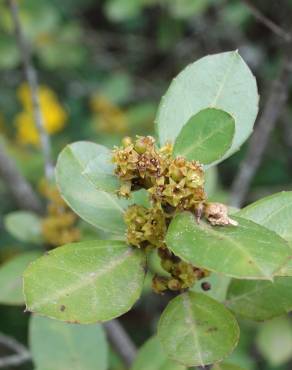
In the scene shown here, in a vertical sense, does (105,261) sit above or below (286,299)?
above

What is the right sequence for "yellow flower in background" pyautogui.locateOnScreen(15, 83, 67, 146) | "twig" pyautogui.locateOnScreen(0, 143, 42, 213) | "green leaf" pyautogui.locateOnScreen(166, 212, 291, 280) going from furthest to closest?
"yellow flower in background" pyautogui.locateOnScreen(15, 83, 67, 146), "twig" pyautogui.locateOnScreen(0, 143, 42, 213), "green leaf" pyautogui.locateOnScreen(166, 212, 291, 280)

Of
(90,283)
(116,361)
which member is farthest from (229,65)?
(116,361)

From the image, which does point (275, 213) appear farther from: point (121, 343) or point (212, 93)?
point (121, 343)

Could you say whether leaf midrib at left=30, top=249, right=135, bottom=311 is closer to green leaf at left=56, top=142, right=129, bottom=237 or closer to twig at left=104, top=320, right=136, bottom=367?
green leaf at left=56, top=142, right=129, bottom=237

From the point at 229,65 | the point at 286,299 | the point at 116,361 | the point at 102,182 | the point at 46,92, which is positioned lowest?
the point at 116,361

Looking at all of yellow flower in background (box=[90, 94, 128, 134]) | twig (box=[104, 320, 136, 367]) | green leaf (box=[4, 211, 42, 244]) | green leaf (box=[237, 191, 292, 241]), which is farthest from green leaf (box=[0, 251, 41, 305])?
yellow flower in background (box=[90, 94, 128, 134])

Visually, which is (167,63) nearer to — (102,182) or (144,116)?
(144,116)

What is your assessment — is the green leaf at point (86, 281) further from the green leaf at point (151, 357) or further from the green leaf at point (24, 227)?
the green leaf at point (24, 227)
